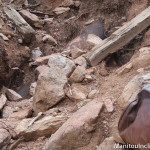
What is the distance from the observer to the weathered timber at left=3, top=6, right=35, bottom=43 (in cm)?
616

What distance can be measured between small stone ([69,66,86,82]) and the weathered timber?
280 centimetres

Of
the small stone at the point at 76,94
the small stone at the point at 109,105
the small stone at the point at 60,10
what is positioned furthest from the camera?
the small stone at the point at 60,10

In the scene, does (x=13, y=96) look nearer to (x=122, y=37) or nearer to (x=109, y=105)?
(x=122, y=37)

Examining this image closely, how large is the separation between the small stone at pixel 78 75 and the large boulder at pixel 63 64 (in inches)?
8.3

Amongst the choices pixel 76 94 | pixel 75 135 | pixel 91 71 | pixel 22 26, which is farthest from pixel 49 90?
pixel 22 26

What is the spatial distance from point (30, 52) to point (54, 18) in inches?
79.4

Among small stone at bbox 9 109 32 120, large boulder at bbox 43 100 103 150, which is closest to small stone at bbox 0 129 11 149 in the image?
small stone at bbox 9 109 32 120

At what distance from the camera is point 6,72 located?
553 cm

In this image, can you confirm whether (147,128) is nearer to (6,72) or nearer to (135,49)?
(135,49)

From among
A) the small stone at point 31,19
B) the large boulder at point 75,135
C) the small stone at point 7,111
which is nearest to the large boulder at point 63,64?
the small stone at point 7,111

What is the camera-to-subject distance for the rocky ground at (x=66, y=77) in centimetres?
232

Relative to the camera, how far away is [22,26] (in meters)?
6.21

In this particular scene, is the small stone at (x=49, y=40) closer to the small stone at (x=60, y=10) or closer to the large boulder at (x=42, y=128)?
the small stone at (x=60, y=10)

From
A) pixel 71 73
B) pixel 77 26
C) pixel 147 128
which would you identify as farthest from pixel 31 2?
pixel 147 128
